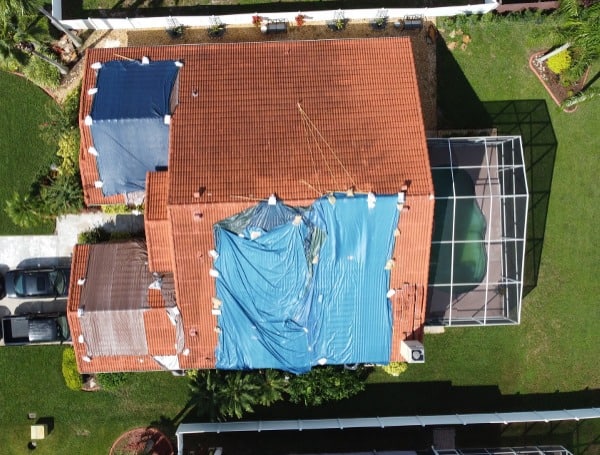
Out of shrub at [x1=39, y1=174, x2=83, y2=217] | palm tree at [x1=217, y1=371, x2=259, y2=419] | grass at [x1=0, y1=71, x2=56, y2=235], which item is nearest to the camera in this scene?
palm tree at [x1=217, y1=371, x2=259, y2=419]

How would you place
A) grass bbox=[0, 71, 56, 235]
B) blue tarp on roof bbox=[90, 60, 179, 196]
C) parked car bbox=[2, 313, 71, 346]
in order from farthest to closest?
1. grass bbox=[0, 71, 56, 235]
2. parked car bbox=[2, 313, 71, 346]
3. blue tarp on roof bbox=[90, 60, 179, 196]

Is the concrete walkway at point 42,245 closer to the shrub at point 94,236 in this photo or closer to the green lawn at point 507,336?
the shrub at point 94,236

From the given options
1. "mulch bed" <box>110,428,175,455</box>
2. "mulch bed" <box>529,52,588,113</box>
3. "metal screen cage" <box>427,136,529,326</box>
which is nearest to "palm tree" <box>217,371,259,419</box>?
"mulch bed" <box>110,428,175,455</box>

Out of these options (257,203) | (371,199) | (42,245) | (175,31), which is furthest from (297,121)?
(42,245)

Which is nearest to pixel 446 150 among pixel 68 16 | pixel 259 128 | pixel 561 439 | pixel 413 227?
pixel 413 227

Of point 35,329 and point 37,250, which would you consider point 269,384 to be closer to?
point 35,329

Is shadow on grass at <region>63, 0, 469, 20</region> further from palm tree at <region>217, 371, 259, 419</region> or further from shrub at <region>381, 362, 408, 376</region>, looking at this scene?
palm tree at <region>217, 371, 259, 419</region>

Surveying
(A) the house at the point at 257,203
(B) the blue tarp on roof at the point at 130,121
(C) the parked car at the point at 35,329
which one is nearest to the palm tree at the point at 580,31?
(A) the house at the point at 257,203
